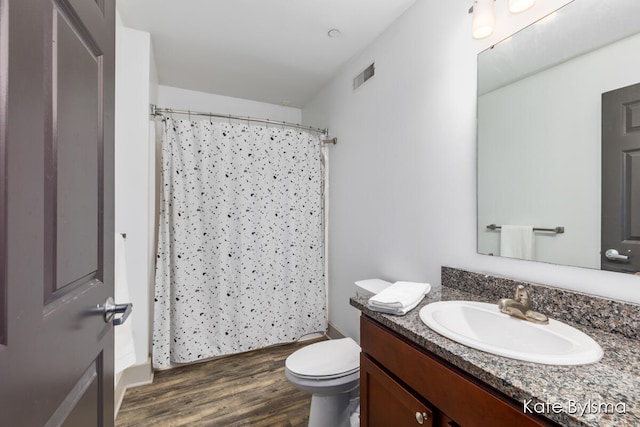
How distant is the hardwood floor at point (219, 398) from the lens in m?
1.66

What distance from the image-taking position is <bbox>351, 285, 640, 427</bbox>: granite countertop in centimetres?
52

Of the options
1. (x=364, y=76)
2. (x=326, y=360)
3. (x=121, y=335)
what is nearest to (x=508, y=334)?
(x=326, y=360)

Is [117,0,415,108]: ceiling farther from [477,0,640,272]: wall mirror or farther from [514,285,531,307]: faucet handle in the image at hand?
[514,285,531,307]: faucet handle

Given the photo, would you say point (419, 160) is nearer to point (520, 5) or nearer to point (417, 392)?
point (520, 5)

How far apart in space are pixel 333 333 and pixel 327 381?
50.4 inches

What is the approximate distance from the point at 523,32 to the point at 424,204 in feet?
2.81

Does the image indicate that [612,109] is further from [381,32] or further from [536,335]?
[381,32]

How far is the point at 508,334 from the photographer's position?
3.16 feet

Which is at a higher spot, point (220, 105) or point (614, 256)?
point (220, 105)

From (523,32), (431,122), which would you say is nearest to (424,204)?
(431,122)

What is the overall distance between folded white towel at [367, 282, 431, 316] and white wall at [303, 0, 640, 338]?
0.34 metres

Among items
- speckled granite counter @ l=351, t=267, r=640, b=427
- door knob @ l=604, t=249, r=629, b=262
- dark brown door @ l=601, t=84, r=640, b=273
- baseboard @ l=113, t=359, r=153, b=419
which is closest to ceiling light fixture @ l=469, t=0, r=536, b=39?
dark brown door @ l=601, t=84, r=640, b=273

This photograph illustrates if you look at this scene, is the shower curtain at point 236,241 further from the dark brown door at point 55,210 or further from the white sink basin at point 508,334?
the white sink basin at point 508,334

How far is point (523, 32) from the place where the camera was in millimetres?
1150
